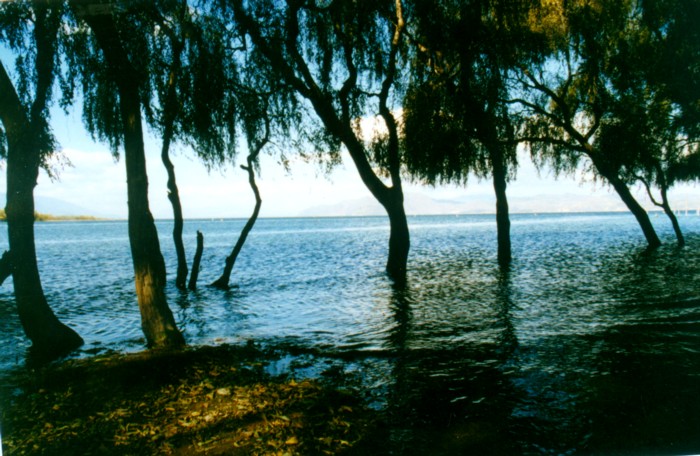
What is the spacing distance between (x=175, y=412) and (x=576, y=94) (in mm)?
20876

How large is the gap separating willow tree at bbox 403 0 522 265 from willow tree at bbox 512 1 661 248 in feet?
8.09

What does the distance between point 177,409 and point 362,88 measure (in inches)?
483

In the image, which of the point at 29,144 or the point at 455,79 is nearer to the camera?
the point at 29,144

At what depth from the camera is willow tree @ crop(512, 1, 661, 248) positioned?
17188 millimetres

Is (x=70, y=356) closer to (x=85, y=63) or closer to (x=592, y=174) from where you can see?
(x=85, y=63)

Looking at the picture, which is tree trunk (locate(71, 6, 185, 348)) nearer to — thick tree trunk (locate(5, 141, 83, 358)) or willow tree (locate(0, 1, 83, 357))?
willow tree (locate(0, 1, 83, 357))

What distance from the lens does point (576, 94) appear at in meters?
20.5

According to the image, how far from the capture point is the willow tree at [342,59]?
12.5 metres

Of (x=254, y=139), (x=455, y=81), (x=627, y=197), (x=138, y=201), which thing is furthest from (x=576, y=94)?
(x=138, y=201)

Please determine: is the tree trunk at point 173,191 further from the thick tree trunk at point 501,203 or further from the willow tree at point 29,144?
the thick tree trunk at point 501,203

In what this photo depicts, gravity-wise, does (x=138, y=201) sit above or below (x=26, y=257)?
above

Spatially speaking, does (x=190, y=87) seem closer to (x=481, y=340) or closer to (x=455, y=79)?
(x=455, y=79)

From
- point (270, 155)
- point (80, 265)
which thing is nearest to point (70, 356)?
point (270, 155)

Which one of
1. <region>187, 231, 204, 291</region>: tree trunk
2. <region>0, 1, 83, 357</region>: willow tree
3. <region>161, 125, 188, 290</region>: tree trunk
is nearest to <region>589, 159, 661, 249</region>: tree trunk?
<region>187, 231, 204, 291</region>: tree trunk
